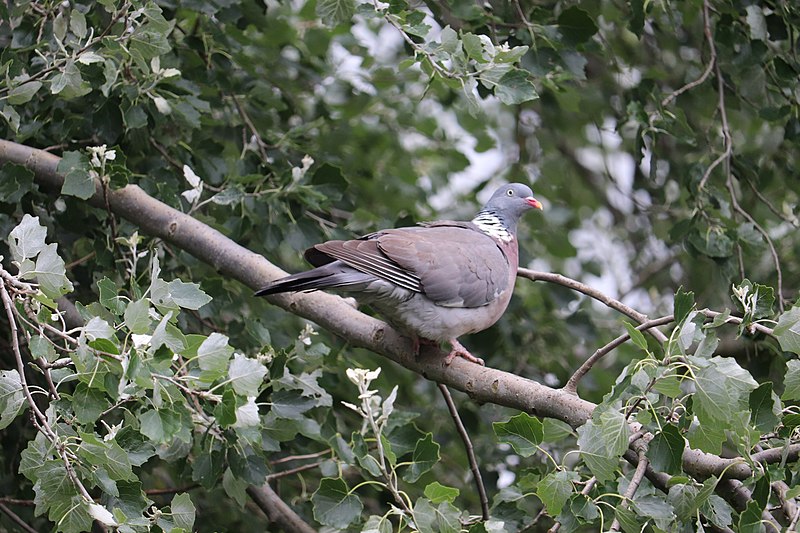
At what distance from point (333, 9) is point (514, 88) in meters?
0.66

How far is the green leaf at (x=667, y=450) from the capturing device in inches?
86.0

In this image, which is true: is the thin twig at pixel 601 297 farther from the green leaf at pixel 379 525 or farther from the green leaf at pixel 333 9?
the green leaf at pixel 333 9

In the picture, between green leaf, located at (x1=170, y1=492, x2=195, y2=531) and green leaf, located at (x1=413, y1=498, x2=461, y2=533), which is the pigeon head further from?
green leaf, located at (x1=170, y1=492, x2=195, y2=531)

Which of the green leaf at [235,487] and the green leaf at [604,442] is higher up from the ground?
the green leaf at [604,442]

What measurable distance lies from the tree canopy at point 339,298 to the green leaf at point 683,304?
20 mm

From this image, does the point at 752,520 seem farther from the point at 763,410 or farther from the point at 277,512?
the point at 277,512

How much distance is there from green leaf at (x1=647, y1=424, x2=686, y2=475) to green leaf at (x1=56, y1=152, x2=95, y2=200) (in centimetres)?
189

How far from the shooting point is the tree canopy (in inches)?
84.2

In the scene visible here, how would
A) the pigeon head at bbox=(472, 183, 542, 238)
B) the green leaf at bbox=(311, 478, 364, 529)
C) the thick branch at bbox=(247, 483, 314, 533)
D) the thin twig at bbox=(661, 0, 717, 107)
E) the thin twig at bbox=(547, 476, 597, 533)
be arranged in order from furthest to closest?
the pigeon head at bbox=(472, 183, 542, 238) → the thin twig at bbox=(661, 0, 717, 107) → the thick branch at bbox=(247, 483, 314, 533) → the green leaf at bbox=(311, 478, 364, 529) → the thin twig at bbox=(547, 476, 597, 533)

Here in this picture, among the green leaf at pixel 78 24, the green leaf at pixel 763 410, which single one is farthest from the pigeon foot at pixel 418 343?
the green leaf at pixel 78 24

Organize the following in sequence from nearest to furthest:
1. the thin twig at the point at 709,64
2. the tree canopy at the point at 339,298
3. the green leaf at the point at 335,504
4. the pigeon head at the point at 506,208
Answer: the tree canopy at the point at 339,298 < the green leaf at the point at 335,504 < the thin twig at the point at 709,64 < the pigeon head at the point at 506,208

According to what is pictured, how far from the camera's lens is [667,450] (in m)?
2.21

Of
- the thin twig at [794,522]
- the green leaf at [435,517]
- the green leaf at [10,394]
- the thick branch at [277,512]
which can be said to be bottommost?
the thick branch at [277,512]

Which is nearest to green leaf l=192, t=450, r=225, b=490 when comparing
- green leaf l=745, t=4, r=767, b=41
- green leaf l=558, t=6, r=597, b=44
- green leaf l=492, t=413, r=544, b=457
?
green leaf l=492, t=413, r=544, b=457
